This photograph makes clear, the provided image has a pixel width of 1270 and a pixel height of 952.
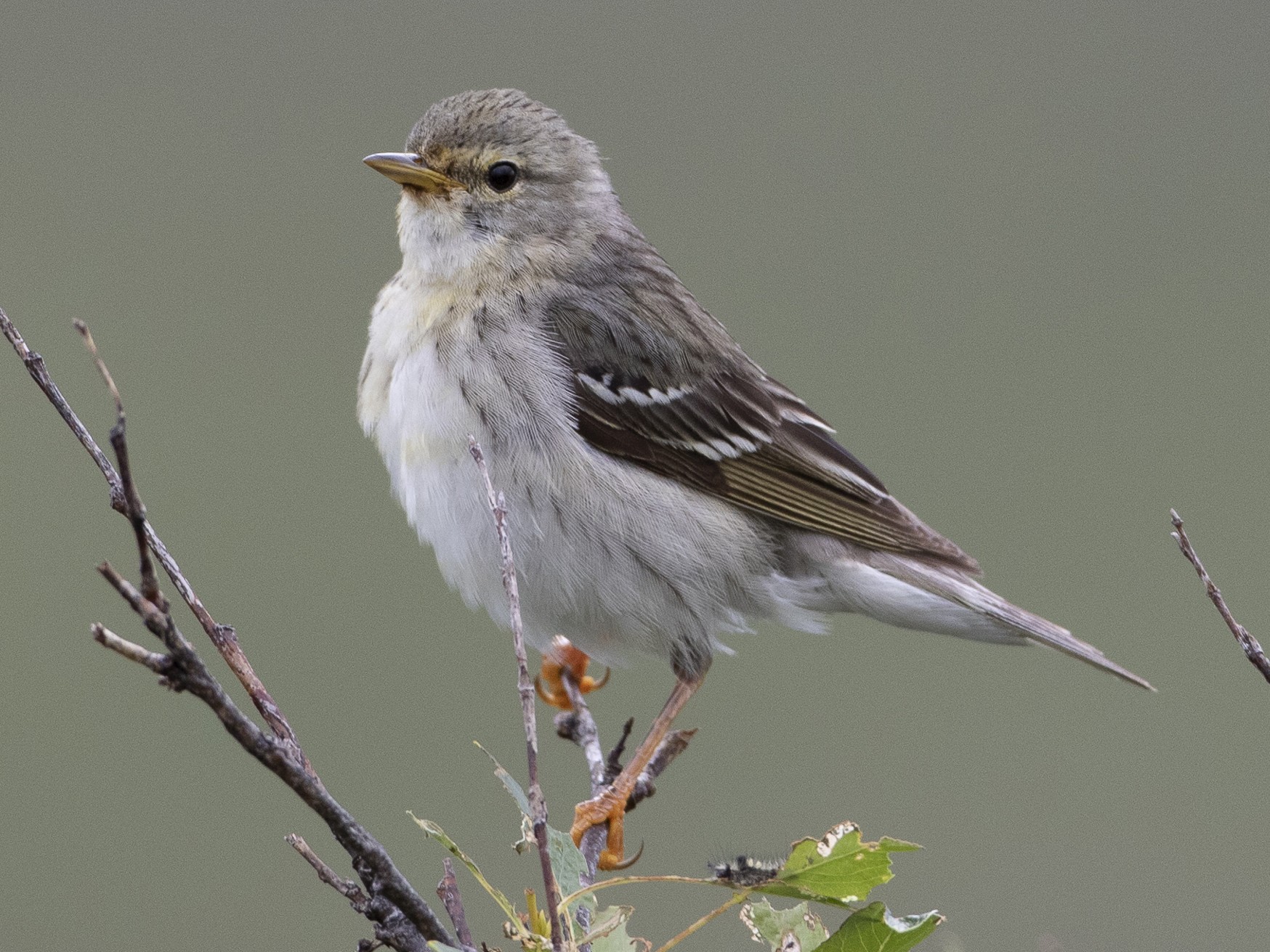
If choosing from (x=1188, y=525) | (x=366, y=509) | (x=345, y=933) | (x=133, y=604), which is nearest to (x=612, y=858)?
(x=133, y=604)

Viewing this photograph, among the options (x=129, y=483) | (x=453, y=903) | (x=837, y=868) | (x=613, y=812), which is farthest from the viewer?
(x=613, y=812)

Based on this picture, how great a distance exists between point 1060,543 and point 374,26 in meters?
7.50

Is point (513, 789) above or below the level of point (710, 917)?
above

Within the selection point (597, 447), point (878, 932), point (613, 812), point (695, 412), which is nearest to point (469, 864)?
point (878, 932)

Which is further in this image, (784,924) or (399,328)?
(399,328)

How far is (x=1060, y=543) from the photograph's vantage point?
8.85m

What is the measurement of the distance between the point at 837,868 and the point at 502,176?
2.95 metres

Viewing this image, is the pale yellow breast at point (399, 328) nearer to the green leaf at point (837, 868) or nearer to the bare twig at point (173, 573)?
the bare twig at point (173, 573)

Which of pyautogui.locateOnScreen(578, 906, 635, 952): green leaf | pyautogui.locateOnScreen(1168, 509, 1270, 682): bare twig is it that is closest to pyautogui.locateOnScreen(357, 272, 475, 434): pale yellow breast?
pyautogui.locateOnScreen(578, 906, 635, 952): green leaf

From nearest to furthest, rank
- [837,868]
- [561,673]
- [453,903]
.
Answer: [837,868] → [453,903] → [561,673]

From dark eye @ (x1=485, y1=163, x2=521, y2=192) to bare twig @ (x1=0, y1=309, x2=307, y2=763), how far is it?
233 centimetres

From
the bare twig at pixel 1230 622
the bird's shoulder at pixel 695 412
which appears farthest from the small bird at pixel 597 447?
the bare twig at pixel 1230 622

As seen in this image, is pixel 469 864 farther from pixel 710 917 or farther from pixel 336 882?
pixel 710 917

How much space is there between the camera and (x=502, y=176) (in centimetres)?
481
